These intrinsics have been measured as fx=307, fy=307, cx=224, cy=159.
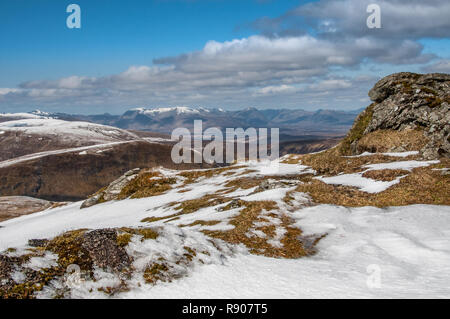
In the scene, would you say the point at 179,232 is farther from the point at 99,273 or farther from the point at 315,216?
the point at 315,216

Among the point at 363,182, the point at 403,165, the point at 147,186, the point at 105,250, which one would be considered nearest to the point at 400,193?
the point at 363,182

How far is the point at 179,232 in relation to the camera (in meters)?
14.9

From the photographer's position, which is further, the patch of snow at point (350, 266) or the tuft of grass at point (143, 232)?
the tuft of grass at point (143, 232)

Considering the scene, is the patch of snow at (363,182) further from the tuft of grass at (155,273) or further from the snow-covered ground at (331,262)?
the tuft of grass at (155,273)

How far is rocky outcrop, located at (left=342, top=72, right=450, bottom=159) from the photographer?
135 ft

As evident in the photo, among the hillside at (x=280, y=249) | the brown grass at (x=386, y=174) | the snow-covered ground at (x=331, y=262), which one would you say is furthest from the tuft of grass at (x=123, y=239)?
the brown grass at (x=386, y=174)

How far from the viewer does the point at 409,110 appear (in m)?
46.8

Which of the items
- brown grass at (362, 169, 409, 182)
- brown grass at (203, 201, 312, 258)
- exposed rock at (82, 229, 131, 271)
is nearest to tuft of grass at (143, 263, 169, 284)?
exposed rock at (82, 229, 131, 271)

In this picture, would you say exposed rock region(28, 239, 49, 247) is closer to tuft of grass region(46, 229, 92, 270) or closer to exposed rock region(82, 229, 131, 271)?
tuft of grass region(46, 229, 92, 270)

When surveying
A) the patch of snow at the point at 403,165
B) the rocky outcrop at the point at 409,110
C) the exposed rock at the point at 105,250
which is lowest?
the exposed rock at the point at 105,250

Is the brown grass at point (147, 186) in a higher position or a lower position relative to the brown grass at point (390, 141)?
lower

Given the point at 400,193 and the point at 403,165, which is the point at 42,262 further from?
the point at 403,165

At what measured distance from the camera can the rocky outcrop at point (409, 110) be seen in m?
41.1

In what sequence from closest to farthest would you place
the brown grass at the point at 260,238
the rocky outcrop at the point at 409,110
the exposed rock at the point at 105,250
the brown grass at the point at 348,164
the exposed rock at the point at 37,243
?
the exposed rock at the point at 105,250 → the exposed rock at the point at 37,243 → the brown grass at the point at 260,238 → the brown grass at the point at 348,164 → the rocky outcrop at the point at 409,110
